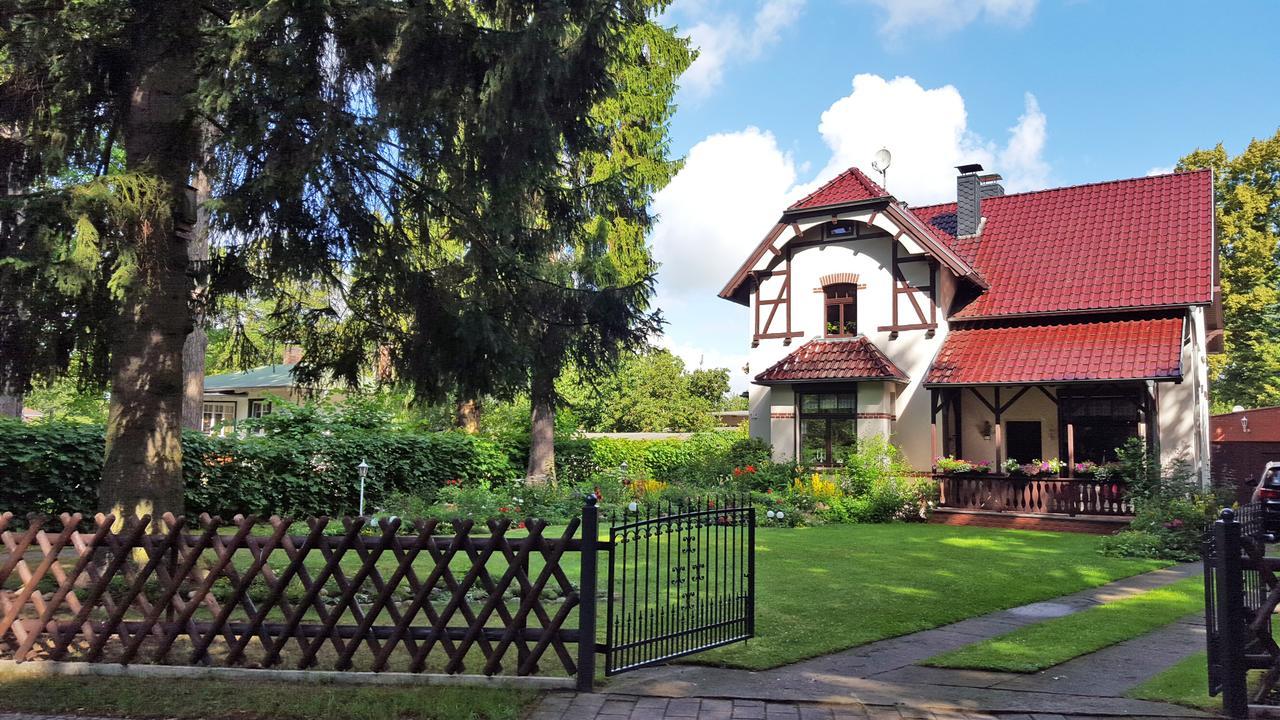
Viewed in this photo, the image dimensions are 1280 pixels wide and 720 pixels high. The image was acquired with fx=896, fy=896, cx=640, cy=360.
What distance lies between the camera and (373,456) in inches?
723

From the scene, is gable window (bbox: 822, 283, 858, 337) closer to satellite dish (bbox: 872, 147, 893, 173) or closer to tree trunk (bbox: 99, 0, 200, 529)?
satellite dish (bbox: 872, 147, 893, 173)

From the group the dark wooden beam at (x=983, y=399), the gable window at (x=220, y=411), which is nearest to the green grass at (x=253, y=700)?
the dark wooden beam at (x=983, y=399)

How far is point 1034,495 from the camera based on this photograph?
19594 millimetres

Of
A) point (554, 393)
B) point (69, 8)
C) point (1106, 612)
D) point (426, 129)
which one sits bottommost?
point (1106, 612)

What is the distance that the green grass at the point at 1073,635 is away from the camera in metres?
7.26

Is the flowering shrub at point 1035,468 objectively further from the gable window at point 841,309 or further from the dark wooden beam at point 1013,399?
the gable window at point 841,309

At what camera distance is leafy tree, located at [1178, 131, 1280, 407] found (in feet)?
107

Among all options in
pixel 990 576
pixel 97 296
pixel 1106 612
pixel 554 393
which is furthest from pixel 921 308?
pixel 97 296

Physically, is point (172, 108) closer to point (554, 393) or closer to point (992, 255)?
point (554, 393)

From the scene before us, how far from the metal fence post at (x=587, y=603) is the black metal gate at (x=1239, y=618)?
4.17 m

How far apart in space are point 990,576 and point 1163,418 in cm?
996

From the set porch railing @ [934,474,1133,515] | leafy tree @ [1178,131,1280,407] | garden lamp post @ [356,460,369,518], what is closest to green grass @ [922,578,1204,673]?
porch railing @ [934,474,1133,515]

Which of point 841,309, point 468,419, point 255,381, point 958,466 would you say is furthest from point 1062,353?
point 255,381

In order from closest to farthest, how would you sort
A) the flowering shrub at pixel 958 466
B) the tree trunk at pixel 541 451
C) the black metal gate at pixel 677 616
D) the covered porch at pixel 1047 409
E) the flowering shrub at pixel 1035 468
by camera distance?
the black metal gate at pixel 677 616 → the covered porch at pixel 1047 409 → the flowering shrub at pixel 1035 468 → the flowering shrub at pixel 958 466 → the tree trunk at pixel 541 451
